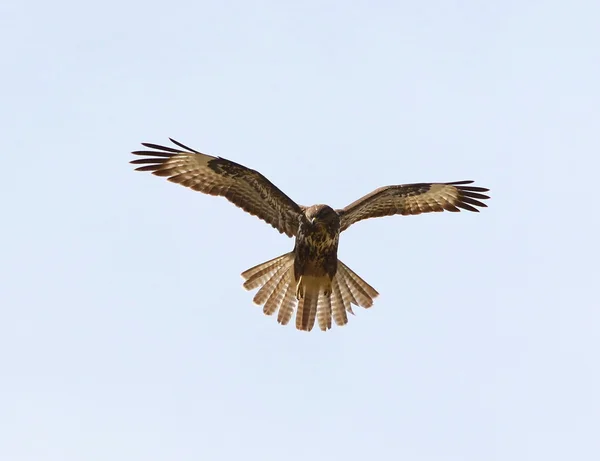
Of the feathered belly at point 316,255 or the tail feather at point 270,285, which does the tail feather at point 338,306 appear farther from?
the tail feather at point 270,285

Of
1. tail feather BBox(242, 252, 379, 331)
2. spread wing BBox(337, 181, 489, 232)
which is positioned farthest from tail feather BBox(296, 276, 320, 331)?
spread wing BBox(337, 181, 489, 232)

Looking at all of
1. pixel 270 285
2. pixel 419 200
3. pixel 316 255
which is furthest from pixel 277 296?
pixel 419 200

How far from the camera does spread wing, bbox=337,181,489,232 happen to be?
659 inches

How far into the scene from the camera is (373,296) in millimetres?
16672

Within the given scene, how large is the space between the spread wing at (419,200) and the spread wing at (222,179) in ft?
3.78

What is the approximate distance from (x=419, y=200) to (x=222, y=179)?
299 cm

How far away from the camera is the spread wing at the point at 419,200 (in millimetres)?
16750

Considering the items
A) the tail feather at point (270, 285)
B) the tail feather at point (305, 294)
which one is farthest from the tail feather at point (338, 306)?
the tail feather at point (270, 285)

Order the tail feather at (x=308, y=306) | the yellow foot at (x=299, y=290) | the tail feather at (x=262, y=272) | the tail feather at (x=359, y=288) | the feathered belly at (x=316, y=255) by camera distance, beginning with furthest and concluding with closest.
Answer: the tail feather at (x=359, y=288) → the tail feather at (x=262, y=272) → the tail feather at (x=308, y=306) → the yellow foot at (x=299, y=290) → the feathered belly at (x=316, y=255)

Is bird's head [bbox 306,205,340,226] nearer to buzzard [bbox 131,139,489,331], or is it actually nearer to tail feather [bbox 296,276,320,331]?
buzzard [bbox 131,139,489,331]

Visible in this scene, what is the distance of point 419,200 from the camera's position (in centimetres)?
1723

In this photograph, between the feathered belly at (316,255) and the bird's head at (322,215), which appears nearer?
the bird's head at (322,215)

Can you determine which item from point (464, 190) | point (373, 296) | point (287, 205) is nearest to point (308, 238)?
point (287, 205)

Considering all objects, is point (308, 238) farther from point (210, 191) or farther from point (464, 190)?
point (464, 190)
